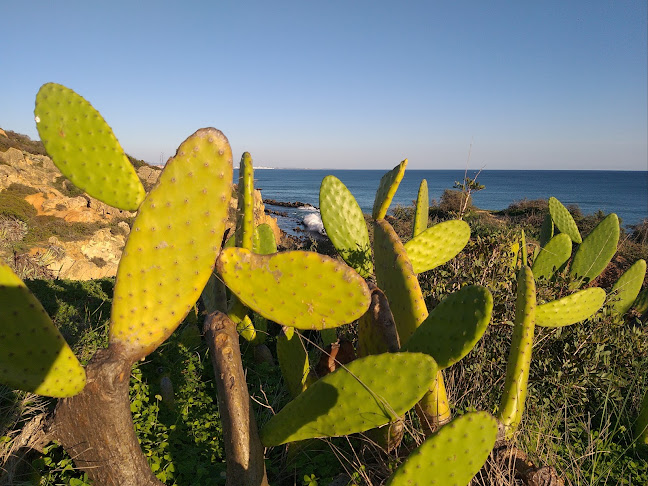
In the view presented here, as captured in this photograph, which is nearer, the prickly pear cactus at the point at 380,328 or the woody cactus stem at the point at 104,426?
the woody cactus stem at the point at 104,426

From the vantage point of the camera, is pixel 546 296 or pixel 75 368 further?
pixel 546 296

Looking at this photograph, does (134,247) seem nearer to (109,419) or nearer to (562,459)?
(109,419)

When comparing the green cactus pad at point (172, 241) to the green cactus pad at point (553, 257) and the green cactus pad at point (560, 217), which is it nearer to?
the green cactus pad at point (553, 257)

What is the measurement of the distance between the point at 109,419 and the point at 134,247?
606mm

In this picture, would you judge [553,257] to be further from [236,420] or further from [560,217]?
[236,420]

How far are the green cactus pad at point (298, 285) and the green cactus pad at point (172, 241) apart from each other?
0.12 meters

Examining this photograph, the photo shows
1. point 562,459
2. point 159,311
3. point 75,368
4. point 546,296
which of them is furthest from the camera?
point 546,296

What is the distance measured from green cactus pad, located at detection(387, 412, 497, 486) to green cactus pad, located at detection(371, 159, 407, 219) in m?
1.28

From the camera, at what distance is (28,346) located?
1.29m

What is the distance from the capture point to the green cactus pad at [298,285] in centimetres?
152

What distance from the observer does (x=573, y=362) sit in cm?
276

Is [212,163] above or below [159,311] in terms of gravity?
above

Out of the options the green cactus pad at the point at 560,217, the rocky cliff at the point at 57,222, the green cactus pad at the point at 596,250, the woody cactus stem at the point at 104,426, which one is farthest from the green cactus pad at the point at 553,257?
the rocky cliff at the point at 57,222

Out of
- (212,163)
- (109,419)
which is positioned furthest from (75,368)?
(212,163)
